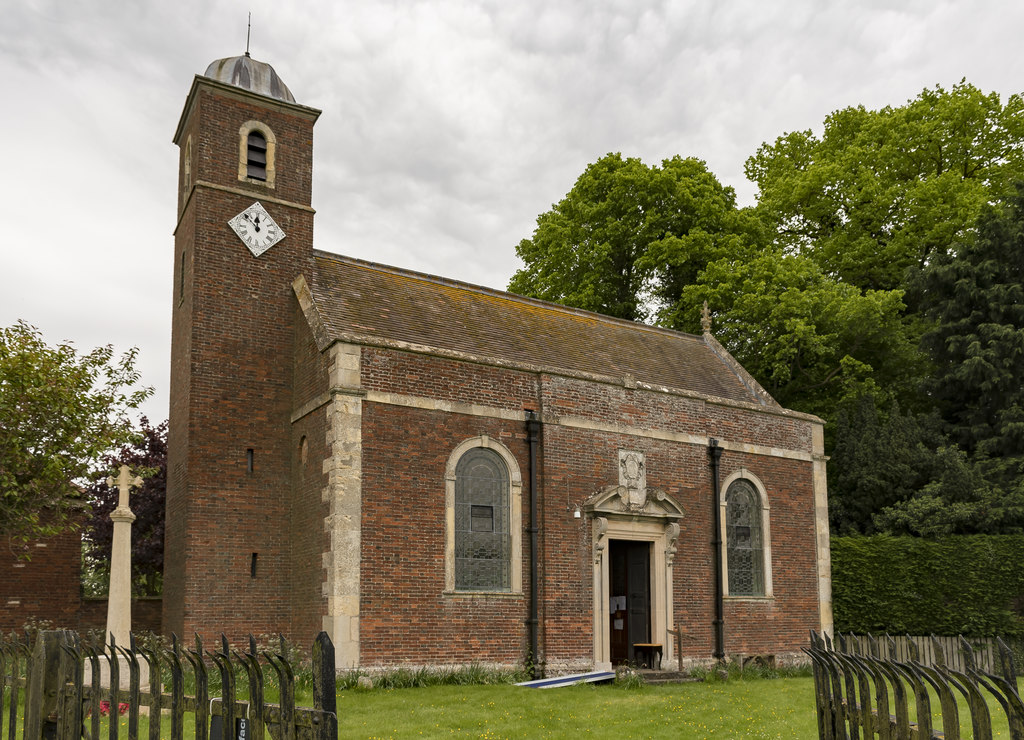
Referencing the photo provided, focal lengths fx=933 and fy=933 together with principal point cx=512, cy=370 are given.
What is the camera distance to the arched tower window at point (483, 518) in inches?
658

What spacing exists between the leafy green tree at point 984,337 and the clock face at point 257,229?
1862 cm

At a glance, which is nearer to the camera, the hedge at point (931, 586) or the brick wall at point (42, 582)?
the brick wall at point (42, 582)

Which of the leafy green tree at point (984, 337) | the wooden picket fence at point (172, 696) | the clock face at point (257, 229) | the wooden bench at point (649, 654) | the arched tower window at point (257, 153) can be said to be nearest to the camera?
the wooden picket fence at point (172, 696)

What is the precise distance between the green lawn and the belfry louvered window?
1049 cm

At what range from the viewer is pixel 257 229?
60.8 feet

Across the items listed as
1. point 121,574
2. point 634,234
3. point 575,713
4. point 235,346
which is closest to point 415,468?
point 235,346

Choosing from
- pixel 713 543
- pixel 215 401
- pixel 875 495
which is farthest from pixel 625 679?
pixel 875 495

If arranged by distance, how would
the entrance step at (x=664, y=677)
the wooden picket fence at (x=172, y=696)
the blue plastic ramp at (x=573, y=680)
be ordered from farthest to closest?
the entrance step at (x=664, y=677) → the blue plastic ramp at (x=573, y=680) → the wooden picket fence at (x=172, y=696)

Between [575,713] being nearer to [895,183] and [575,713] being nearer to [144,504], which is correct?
[144,504]

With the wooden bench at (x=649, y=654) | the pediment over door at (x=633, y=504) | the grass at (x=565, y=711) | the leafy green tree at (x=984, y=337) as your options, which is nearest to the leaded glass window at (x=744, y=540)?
the pediment over door at (x=633, y=504)

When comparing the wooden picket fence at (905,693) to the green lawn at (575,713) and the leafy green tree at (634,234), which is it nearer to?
the green lawn at (575,713)

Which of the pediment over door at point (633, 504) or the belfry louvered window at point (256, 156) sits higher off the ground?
the belfry louvered window at point (256, 156)

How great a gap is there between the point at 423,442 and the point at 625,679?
5.53 m

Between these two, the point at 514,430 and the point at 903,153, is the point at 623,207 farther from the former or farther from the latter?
the point at 514,430
